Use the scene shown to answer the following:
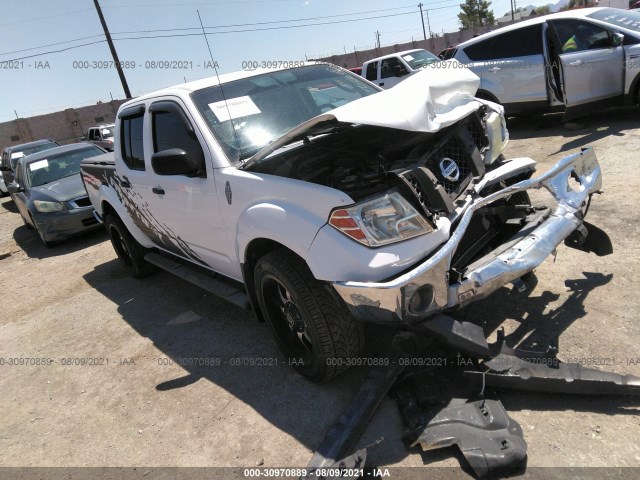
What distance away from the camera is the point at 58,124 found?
38969mm

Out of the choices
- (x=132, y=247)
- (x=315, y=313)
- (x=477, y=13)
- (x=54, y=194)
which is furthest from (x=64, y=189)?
(x=477, y=13)

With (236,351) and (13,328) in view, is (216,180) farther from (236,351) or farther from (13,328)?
(13,328)

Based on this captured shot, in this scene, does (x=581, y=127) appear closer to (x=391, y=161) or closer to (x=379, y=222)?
(x=391, y=161)

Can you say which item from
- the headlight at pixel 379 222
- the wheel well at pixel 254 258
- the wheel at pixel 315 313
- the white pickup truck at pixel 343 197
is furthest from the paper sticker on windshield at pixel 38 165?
the headlight at pixel 379 222

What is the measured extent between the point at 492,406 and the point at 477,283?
636 mm

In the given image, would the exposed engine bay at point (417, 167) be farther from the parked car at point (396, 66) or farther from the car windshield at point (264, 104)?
the parked car at point (396, 66)

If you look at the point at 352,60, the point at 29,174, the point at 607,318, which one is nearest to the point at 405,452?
the point at 607,318

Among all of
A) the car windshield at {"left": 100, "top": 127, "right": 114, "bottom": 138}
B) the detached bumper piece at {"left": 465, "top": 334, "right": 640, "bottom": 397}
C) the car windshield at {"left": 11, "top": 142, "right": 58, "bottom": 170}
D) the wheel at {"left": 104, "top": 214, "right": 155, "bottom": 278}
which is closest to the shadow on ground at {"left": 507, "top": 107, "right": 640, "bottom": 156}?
the detached bumper piece at {"left": 465, "top": 334, "right": 640, "bottom": 397}

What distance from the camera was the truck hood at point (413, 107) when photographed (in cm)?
231

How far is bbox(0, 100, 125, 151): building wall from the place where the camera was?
36.9 m

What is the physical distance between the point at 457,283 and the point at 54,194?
25.9 feet

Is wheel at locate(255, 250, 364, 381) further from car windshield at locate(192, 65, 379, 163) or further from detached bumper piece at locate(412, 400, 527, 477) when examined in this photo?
car windshield at locate(192, 65, 379, 163)

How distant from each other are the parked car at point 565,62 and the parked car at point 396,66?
14.2 feet

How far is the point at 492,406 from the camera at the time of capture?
2.38 meters
